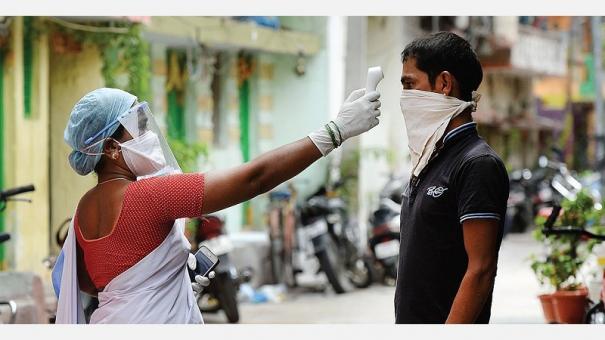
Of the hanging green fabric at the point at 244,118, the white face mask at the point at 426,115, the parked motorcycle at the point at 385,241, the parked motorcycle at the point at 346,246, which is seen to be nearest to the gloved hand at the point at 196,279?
the white face mask at the point at 426,115

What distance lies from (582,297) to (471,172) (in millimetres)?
4545

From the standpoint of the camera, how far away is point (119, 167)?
144 inches

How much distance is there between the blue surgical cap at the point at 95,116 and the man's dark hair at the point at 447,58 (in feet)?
2.71

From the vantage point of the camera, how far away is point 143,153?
363cm

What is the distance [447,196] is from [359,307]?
8.23m

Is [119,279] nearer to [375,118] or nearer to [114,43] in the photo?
[375,118]

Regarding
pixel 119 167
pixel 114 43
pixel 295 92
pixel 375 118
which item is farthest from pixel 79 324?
pixel 295 92

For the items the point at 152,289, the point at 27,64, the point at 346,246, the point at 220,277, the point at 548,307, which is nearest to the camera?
the point at 152,289

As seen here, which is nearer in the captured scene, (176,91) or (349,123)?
(349,123)

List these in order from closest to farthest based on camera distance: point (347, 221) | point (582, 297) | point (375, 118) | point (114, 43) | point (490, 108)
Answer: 1. point (375, 118)
2. point (582, 297)
3. point (114, 43)
4. point (347, 221)
5. point (490, 108)

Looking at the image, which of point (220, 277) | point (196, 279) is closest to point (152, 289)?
point (196, 279)

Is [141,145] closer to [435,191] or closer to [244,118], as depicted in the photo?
[435,191]

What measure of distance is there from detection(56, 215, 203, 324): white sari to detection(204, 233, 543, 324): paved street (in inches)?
250

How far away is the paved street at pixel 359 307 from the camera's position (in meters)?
10.8
